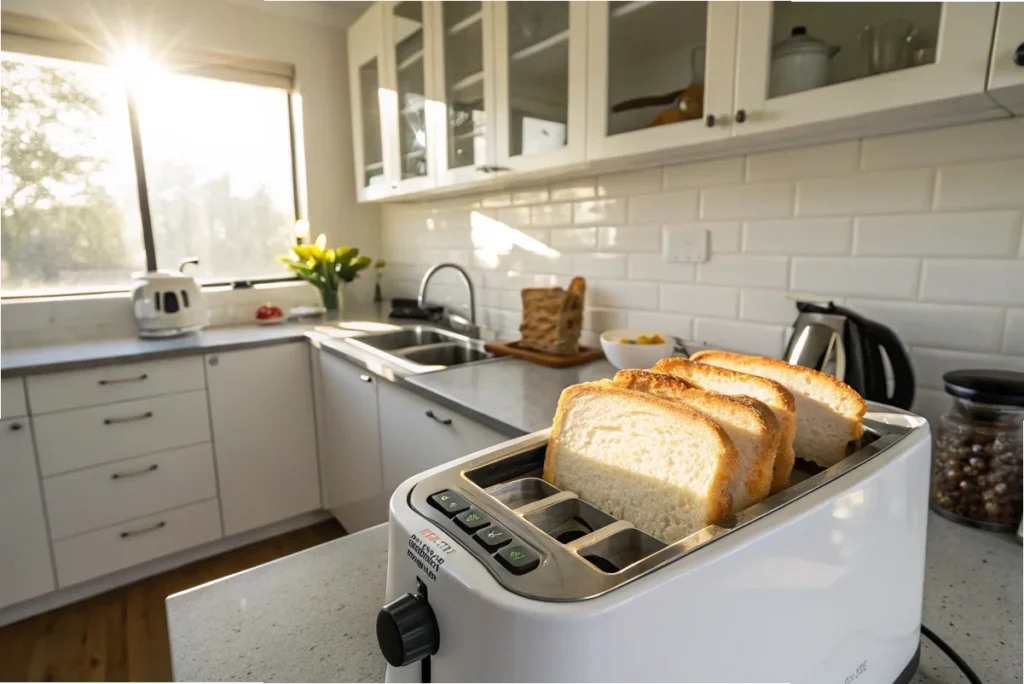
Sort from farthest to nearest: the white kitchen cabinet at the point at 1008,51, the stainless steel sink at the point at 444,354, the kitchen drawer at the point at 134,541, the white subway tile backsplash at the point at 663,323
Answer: the stainless steel sink at the point at 444,354
the kitchen drawer at the point at 134,541
the white subway tile backsplash at the point at 663,323
the white kitchen cabinet at the point at 1008,51

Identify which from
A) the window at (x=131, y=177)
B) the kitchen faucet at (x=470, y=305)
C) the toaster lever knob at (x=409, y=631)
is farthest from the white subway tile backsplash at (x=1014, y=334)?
the window at (x=131, y=177)

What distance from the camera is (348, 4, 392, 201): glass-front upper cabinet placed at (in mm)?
2260

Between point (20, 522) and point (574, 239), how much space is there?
199 centimetres

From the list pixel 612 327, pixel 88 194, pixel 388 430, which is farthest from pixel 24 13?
pixel 612 327

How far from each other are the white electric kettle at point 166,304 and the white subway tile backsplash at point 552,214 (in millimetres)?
1389

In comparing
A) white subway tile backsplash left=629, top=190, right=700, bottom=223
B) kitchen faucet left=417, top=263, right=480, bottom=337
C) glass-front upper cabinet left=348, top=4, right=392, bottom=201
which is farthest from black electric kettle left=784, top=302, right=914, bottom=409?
glass-front upper cabinet left=348, top=4, right=392, bottom=201

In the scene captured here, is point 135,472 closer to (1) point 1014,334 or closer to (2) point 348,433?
(2) point 348,433

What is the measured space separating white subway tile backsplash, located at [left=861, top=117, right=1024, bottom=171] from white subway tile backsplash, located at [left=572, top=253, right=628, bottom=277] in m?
0.67

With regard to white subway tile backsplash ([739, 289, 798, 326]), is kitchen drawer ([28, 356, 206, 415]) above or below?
below

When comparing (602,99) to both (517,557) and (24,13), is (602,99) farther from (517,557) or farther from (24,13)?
(24,13)

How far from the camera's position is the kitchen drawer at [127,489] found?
5.98 ft

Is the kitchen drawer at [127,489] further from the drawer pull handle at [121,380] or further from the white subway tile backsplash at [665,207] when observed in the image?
the white subway tile backsplash at [665,207]

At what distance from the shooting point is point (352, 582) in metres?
0.66

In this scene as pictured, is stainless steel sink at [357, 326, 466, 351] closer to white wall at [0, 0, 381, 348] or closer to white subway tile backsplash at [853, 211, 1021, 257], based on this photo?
white wall at [0, 0, 381, 348]
